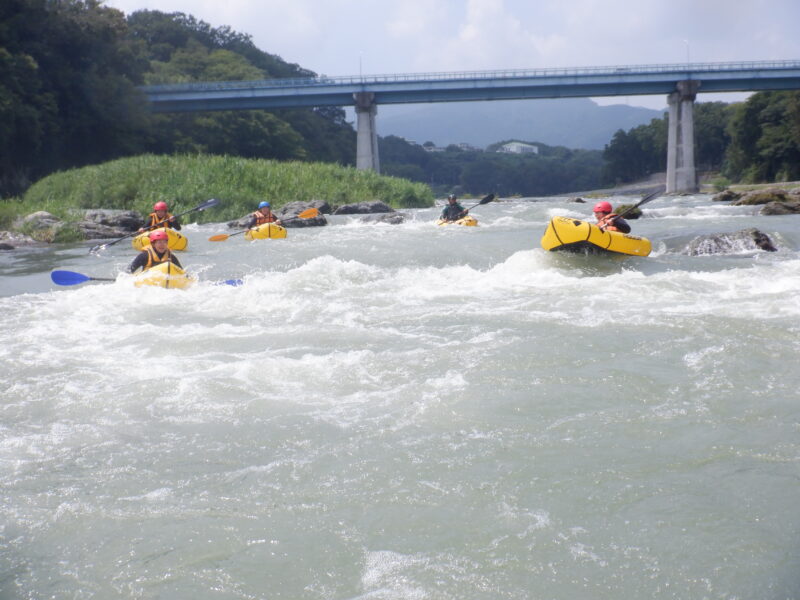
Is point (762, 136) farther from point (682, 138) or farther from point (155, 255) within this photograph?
point (155, 255)

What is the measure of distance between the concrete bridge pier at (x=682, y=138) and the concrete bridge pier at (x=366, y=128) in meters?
17.0

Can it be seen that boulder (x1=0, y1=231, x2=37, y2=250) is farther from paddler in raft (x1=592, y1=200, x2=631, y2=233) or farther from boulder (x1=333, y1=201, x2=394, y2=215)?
paddler in raft (x1=592, y1=200, x2=631, y2=233)

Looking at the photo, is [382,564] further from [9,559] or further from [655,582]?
[9,559]

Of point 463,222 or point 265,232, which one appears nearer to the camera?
point 265,232

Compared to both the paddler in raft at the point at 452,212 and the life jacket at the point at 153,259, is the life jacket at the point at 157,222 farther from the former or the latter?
the paddler in raft at the point at 452,212

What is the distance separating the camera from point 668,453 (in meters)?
3.76

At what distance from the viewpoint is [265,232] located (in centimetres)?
1483

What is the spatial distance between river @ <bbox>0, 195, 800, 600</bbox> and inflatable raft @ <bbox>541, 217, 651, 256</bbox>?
232cm

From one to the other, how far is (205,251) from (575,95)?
1371 inches

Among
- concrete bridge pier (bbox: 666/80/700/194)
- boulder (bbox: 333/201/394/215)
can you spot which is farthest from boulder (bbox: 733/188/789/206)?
concrete bridge pier (bbox: 666/80/700/194)

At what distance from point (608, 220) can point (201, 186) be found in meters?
13.6

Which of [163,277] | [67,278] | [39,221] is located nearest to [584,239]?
[163,277]

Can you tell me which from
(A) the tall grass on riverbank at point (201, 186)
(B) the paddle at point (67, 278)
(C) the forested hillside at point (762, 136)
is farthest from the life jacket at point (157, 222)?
(C) the forested hillside at point (762, 136)

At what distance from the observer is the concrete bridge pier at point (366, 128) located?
4428 cm
